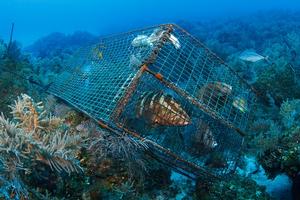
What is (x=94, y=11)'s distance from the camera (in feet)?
244

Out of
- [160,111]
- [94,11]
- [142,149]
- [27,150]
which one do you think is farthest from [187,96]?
[94,11]

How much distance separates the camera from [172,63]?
3742 mm

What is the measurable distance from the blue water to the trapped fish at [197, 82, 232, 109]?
44.8 m

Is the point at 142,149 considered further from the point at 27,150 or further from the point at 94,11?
the point at 94,11

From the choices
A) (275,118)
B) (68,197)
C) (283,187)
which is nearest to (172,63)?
(68,197)

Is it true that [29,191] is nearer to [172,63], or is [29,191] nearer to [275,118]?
[172,63]

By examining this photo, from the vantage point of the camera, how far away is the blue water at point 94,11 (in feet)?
167

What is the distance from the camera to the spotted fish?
10.9 ft

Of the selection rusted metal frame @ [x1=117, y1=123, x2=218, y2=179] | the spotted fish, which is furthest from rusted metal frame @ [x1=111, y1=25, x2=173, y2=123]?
the spotted fish

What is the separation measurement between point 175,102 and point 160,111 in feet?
0.75

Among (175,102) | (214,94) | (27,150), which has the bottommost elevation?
(27,150)

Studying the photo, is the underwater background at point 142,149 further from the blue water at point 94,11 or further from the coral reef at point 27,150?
the blue water at point 94,11

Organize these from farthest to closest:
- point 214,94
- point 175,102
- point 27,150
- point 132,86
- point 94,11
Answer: point 94,11 → point 214,94 → point 175,102 → point 132,86 → point 27,150

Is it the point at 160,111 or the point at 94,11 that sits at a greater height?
the point at 94,11
